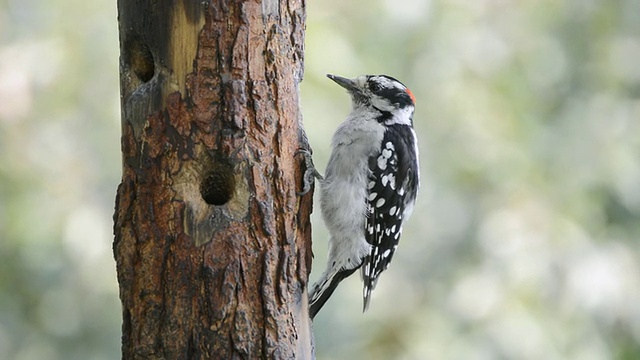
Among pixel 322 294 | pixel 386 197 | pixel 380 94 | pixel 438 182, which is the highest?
pixel 380 94

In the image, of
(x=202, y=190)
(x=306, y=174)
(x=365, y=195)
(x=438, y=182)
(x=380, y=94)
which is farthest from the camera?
(x=438, y=182)

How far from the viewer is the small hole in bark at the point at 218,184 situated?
3154mm

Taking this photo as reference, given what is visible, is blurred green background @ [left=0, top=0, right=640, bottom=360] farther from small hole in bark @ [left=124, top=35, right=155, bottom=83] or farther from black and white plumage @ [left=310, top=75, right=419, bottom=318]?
small hole in bark @ [left=124, top=35, right=155, bottom=83]

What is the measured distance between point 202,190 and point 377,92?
164 centimetres

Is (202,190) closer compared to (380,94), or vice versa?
(202,190)

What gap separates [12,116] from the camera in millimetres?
6035

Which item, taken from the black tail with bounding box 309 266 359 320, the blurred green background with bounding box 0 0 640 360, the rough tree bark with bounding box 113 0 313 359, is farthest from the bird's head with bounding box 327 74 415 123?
the rough tree bark with bounding box 113 0 313 359

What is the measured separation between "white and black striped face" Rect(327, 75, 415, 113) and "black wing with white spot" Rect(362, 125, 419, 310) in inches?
5.6

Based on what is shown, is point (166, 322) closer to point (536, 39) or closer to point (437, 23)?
point (437, 23)

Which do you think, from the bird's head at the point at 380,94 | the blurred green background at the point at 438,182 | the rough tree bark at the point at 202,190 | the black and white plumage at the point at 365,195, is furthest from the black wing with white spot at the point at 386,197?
the blurred green background at the point at 438,182

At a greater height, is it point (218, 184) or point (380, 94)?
point (380, 94)

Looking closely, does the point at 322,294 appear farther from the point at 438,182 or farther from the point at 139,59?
the point at 438,182

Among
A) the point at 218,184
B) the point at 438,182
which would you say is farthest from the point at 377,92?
the point at 438,182

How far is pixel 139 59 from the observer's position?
324 cm
